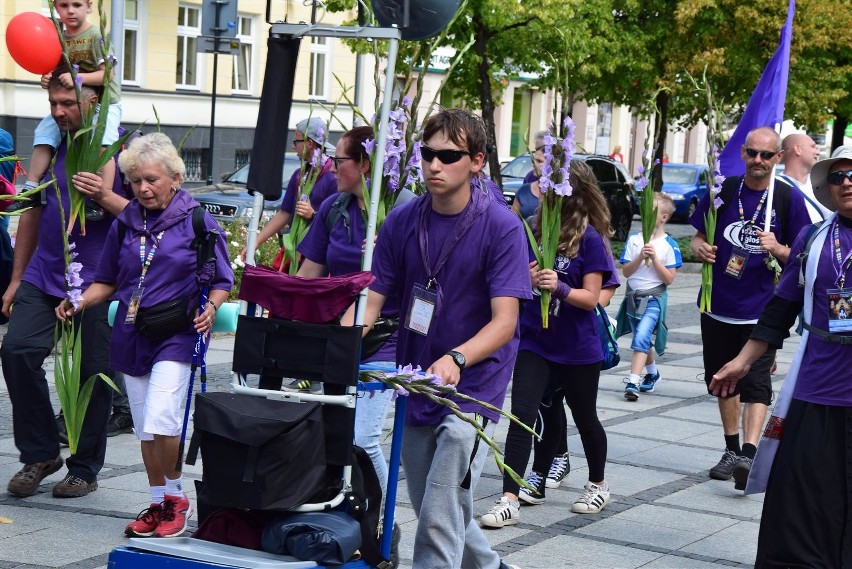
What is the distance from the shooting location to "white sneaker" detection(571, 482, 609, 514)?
7008mm

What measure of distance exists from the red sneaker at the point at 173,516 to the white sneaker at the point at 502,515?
1.40m

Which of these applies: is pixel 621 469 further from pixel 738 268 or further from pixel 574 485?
pixel 738 268

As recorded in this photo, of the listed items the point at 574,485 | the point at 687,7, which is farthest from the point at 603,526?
the point at 687,7

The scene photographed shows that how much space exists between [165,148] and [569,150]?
1979 millimetres

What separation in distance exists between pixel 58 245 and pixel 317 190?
2960 millimetres

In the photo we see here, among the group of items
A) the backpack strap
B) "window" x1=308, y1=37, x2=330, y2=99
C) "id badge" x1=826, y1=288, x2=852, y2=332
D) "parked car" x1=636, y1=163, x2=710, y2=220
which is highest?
"window" x1=308, y1=37, x2=330, y2=99

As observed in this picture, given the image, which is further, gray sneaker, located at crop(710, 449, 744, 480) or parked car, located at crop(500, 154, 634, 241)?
parked car, located at crop(500, 154, 634, 241)

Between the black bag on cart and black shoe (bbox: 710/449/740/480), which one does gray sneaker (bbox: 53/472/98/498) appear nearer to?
the black bag on cart

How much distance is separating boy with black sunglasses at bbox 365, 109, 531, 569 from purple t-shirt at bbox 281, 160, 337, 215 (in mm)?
4465

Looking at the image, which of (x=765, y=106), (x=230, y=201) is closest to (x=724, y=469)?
(x=765, y=106)

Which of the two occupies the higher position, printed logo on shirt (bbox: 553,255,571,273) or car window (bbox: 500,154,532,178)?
printed logo on shirt (bbox: 553,255,571,273)

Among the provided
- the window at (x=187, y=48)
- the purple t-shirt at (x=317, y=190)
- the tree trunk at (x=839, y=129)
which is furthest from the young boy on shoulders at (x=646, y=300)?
the tree trunk at (x=839, y=129)

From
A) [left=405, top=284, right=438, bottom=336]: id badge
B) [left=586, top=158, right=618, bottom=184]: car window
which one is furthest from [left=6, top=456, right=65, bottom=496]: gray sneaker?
[left=586, top=158, right=618, bottom=184]: car window

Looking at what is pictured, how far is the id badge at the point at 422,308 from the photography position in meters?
4.74
